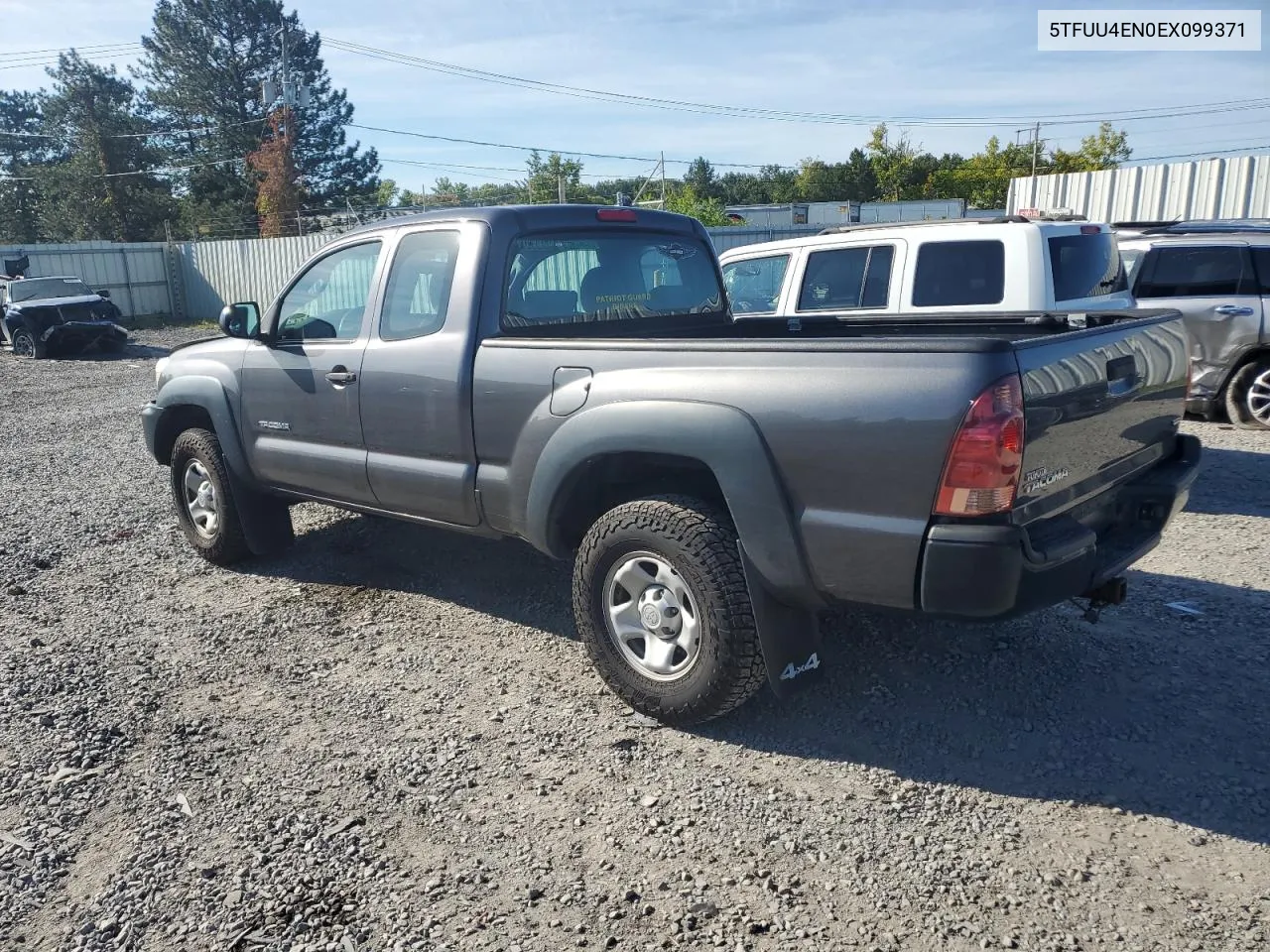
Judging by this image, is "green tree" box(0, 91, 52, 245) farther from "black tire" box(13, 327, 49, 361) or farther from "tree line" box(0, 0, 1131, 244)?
"black tire" box(13, 327, 49, 361)

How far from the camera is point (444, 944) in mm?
2664

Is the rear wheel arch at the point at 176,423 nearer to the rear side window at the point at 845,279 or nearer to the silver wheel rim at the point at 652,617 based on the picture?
the silver wheel rim at the point at 652,617

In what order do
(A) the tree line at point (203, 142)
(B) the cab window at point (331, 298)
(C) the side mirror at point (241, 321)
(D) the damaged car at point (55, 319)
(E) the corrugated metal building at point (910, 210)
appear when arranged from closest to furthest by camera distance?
1. (B) the cab window at point (331, 298)
2. (C) the side mirror at point (241, 321)
3. (D) the damaged car at point (55, 319)
4. (E) the corrugated metal building at point (910, 210)
5. (A) the tree line at point (203, 142)

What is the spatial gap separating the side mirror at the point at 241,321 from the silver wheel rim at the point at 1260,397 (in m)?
8.34

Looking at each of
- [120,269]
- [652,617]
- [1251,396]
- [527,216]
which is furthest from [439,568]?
[120,269]

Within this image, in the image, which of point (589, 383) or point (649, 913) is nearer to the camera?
point (649, 913)

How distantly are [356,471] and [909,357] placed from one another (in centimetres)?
284

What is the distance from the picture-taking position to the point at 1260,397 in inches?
349

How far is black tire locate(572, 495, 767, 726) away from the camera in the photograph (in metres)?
3.47

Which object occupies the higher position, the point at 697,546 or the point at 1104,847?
the point at 697,546

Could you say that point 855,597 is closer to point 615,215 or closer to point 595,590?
point 595,590

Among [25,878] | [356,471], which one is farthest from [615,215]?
[25,878]

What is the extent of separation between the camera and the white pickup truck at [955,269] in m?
6.59

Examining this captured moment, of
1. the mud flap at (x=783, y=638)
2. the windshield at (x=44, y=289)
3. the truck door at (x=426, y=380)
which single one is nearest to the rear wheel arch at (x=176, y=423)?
the truck door at (x=426, y=380)
